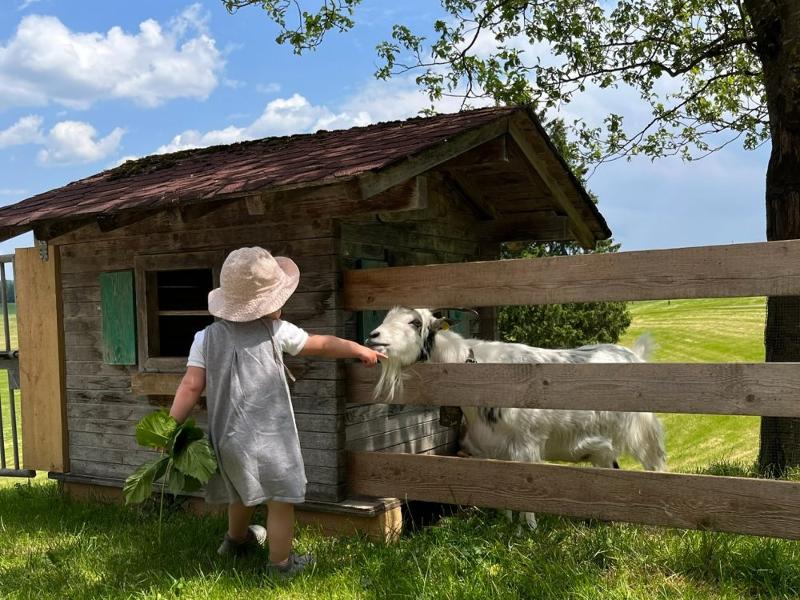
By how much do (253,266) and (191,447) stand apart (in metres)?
1.14

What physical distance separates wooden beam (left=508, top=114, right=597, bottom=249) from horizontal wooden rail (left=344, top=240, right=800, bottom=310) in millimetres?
2175

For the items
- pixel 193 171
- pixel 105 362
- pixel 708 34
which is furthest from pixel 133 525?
pixel 708 34

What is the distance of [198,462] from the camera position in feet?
14.5

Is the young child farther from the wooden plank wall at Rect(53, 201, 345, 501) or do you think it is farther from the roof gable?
the wooden plank wall at Rect(53, 201, 345, 501)

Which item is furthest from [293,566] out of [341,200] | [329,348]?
[341,200]

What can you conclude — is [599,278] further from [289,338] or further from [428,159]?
[289,338]

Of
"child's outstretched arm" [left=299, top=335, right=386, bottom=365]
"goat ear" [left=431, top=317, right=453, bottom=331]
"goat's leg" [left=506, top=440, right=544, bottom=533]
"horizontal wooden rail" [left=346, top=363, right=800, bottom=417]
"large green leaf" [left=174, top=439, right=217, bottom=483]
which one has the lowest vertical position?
"goat's leg" [left=506, top=440, right=544, bottom=533]

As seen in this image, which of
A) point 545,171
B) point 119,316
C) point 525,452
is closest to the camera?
point 525,452

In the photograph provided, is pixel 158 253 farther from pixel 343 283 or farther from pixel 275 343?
pixel 275 343

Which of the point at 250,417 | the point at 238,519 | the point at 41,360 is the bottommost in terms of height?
the point at 238,519

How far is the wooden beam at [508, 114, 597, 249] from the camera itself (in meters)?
7.05

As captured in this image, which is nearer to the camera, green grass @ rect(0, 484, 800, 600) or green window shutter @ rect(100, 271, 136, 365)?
green grass @ rect(0, 484, 800, 600)

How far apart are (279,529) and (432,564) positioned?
0.98 metres

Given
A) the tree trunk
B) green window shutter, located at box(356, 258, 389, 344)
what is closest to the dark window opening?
green window shutter, located at box(356, 258, 389, 344)
